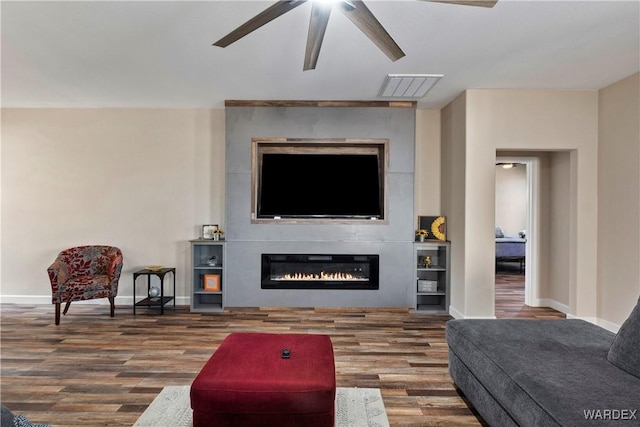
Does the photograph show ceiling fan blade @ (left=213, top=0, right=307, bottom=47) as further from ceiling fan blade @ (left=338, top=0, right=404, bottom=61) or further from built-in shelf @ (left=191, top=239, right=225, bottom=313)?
built-in shelf @ (left=191, top=239, right=225, bottom=313)

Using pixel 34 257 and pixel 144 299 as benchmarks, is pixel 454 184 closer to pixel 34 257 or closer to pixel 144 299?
pixel 144 299

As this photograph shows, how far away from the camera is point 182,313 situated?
4586 millimetres

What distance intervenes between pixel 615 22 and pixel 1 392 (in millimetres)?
5300

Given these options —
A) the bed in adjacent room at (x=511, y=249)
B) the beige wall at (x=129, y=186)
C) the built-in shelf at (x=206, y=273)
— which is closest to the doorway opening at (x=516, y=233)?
the bed in adjacent room at (x=511, y=249)

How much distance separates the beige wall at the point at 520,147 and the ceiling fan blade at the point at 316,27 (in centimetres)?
249

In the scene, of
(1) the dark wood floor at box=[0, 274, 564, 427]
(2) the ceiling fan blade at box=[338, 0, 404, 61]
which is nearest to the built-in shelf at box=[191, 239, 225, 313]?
(1) the dark wood floor at box=[0, 274, 564, 427]

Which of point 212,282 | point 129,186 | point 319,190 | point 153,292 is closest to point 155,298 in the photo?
point 153,292

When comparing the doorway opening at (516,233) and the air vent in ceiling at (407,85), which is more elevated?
the air vent in ceiling at (407,85)

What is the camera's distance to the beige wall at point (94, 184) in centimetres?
502

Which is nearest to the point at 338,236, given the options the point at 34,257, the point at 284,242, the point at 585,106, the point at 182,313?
the point at 284,242

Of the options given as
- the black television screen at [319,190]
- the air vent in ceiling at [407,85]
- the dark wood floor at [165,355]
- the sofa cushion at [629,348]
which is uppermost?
the air vent in ceiling at [407,85]

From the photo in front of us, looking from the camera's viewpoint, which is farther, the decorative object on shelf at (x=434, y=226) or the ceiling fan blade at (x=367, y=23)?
the decorative object on shelf at (x=434, y=226)

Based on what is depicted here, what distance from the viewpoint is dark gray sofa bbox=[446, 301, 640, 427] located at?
4.67ft

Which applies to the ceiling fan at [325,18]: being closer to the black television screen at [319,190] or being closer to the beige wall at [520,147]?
the beige wall at [520,147]
